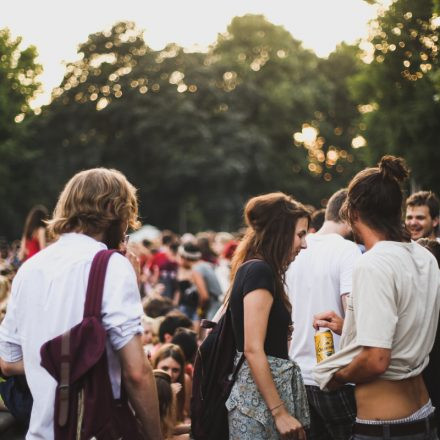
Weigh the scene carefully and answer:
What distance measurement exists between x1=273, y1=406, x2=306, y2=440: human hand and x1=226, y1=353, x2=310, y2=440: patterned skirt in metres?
0.11

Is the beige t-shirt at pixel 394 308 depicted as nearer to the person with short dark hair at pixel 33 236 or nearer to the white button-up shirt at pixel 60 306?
the white button-up shirt at pixel 60 306

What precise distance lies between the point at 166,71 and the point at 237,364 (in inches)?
1535

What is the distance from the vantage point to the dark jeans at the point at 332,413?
4.19m

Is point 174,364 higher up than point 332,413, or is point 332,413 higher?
point 174,364

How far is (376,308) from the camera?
3051 millimetres

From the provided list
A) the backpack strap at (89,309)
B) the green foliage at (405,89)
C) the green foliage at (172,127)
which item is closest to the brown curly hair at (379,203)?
the backpack strap at (89,309)

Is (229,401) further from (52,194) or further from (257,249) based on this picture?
(52,194)

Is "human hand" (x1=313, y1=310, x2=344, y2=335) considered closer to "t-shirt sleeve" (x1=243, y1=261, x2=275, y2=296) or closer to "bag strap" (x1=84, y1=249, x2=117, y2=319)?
"t-shirt sleeve" (x1=243, y1=261, x2=275, y2=296)

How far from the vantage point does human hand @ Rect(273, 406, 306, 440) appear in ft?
11.6

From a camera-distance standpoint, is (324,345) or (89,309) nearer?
(89,309)

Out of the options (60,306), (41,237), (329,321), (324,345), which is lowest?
(324,345)

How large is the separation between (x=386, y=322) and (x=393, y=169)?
0.73 meters

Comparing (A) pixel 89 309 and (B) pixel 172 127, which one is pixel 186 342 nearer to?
(A) pixel 89 309

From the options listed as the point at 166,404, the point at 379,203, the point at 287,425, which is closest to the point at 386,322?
the point at 379,203
